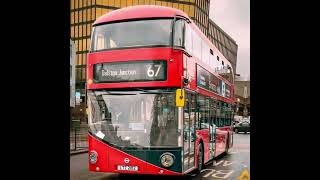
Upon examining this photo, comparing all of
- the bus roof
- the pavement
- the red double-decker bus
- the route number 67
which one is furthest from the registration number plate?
the bus roof

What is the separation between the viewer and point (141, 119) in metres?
7.38

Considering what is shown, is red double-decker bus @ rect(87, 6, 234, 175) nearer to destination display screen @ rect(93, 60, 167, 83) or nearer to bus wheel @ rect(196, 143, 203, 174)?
destination display screen @ rect(93, 60, 167, 83)

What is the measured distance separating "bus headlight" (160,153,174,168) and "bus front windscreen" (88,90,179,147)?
18 cm

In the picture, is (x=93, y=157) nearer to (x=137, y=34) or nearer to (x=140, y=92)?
(x=140, y=92)

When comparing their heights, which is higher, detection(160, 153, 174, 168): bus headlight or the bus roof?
the bus roof

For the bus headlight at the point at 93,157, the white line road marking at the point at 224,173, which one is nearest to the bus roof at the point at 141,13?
the bus headlight at the point at 93,157

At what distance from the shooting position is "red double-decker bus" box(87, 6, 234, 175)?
740 centimetres

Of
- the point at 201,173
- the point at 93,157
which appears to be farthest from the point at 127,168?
the point at 201,173

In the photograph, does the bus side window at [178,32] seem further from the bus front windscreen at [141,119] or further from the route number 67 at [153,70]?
the bus front windscreen at [141,119]

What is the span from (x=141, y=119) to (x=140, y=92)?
1.60 feet
